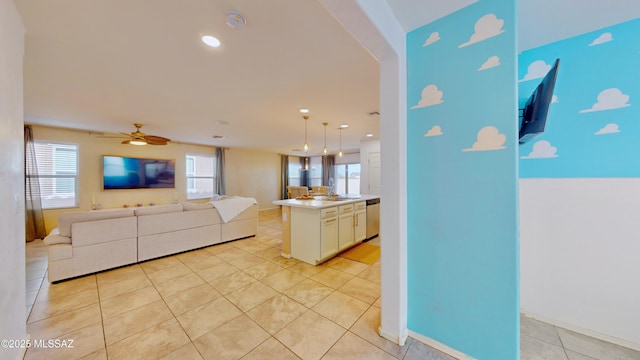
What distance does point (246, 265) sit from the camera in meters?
3.00

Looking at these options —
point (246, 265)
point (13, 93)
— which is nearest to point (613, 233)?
point (246, 265)

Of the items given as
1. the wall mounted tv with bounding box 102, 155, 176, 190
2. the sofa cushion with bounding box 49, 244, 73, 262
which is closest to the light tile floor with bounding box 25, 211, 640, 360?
the sofa cushion with bounding box 49, 244, 73, 262

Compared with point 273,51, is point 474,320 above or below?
below

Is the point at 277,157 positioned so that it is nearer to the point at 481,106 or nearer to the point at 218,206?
the point at 218,206

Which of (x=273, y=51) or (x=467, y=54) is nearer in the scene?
(x=467, y=54)

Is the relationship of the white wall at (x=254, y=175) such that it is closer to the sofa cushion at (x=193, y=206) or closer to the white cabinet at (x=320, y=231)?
the sofa cushion at (x=193, y=206)

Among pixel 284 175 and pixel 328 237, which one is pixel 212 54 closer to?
pixel 328 237

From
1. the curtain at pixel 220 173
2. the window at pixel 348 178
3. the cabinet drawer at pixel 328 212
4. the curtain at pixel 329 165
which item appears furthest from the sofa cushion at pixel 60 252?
the window at pixel 348 178

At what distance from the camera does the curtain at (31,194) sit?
418 centimetres

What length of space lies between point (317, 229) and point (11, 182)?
2563 mm

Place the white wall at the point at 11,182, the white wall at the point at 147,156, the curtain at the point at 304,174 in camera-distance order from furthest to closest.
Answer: the curtain at the point at 304,174 → the white wall at the point at 147,156 → the white wall at the point at 11,182

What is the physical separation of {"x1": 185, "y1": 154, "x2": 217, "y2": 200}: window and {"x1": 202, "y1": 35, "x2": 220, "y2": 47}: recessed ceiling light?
578 cm

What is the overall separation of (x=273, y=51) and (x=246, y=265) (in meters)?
2.67

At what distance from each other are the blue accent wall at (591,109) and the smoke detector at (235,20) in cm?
243
